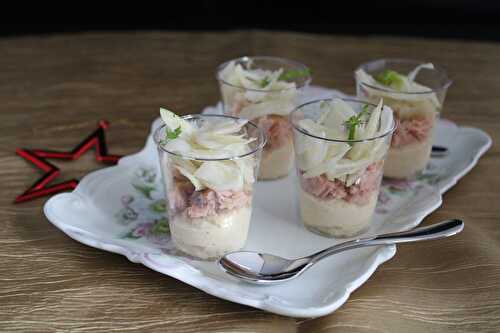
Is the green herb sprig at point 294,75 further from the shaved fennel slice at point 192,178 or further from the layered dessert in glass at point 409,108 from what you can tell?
the shaved fennel slice at point 192,178

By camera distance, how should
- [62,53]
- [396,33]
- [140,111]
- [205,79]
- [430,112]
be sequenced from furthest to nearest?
[396,33] → [62,53] → [205,79] → [140,111] → [430,112]

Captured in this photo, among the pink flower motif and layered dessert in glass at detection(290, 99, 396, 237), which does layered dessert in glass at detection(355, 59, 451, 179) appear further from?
the pink flower motif

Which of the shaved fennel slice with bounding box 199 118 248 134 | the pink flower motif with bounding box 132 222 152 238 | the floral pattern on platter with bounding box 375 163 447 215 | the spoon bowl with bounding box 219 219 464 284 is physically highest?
the shaved fennel slice with bounding box 199 118 248 134

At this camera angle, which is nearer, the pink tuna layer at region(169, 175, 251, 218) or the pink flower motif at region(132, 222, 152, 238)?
the pink tuna layer at region(169, 175, 251, 218)

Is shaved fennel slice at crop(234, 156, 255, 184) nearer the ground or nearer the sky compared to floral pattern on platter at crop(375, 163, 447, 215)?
nearer the sky

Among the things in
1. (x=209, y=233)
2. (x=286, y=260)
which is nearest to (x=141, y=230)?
(x=209, y=233)

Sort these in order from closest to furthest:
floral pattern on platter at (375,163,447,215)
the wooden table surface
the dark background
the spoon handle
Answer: the wooden table surface, the spoon handle, floral pattern on platter at (375,163,447,215), the dark background

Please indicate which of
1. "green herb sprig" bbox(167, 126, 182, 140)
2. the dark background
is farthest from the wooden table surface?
the dark background

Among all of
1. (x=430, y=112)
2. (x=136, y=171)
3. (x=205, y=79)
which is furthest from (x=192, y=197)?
(x=205, y=79)

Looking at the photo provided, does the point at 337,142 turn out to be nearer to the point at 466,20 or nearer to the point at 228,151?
the point at 228,151
